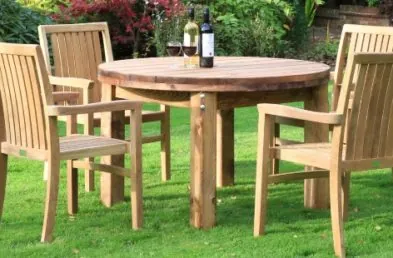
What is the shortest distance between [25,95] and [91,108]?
1.11 feet

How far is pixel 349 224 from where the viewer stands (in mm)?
5465

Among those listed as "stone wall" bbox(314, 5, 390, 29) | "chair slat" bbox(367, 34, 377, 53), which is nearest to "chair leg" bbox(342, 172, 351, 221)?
"chair slat" bbox(367, 34, 377, 53)

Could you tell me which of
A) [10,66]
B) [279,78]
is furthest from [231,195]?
[10,66]

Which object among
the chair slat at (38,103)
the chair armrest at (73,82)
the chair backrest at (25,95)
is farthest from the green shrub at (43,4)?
the chair slat at (38,103)

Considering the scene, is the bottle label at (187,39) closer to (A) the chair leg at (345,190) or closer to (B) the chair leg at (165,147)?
(B) the chair leg at (165,147)

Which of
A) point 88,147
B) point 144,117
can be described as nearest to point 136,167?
point 88,147

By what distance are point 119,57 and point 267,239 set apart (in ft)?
24.1

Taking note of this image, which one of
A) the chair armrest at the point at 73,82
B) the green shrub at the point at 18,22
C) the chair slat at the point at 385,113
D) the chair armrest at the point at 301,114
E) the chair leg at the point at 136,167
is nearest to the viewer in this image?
the chair armrest at the point at 301,114

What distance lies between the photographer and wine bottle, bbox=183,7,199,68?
5.76 metres

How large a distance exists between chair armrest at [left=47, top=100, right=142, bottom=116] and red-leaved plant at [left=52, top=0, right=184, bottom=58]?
21.3 ft

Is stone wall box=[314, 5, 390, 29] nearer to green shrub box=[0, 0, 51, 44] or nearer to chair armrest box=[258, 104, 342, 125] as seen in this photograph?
green shrub box=[0, 0, 51, 44]

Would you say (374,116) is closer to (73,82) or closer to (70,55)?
(73,82)

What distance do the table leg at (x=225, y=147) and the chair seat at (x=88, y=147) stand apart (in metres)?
1.16

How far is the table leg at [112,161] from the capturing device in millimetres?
5898
